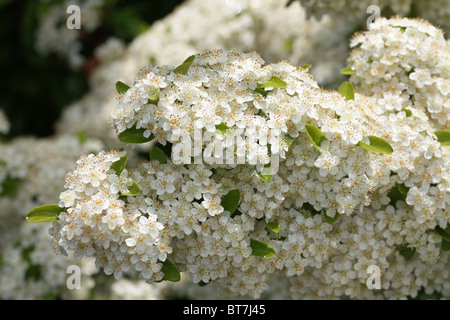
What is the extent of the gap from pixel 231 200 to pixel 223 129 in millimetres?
266

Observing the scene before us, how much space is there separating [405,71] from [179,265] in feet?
4.32

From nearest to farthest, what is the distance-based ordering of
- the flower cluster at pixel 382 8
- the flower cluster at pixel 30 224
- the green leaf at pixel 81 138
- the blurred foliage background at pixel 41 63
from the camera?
1. the flower cluster at pixel 382 8
2. the flower cluster at pixel 30 224
3. the green leaf at pixel 81 138
4. the blurred foliage background at pixel 41 63

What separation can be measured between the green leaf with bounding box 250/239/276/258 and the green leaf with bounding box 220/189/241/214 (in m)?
0.15

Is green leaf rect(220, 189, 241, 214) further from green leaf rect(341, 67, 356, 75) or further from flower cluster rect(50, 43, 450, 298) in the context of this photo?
green leaf rect(341, 67, 356, 75)

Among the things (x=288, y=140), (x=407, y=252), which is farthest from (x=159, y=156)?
(x=407, y=252)

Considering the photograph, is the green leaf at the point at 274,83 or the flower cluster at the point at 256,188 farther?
the green leaf at the point at 274,83

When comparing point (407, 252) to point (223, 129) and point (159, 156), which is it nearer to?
point (223, 129)

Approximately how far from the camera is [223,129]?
2.13 meters

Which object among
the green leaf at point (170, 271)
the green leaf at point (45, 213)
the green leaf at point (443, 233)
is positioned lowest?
Answer: the green leaf at point (170, 271)

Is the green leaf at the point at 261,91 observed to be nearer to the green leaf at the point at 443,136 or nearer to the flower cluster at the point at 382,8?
the green leaf at the point at 443,136

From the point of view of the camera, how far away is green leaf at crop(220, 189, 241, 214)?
2178 millimetres

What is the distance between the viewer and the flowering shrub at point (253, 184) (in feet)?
6.88

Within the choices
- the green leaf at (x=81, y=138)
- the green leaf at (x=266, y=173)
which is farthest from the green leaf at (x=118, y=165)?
the green leaf at (x=81, y=138)

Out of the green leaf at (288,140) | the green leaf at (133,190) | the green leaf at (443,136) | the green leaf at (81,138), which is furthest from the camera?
the green leaf at (81,138)
